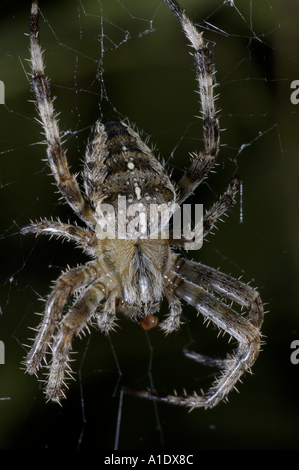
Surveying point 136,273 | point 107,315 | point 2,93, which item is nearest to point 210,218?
point 136,273

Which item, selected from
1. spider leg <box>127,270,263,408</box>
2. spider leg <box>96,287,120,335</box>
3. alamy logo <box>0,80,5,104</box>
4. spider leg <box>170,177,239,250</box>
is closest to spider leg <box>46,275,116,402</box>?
spider leg <box>96,287,120,335</box>

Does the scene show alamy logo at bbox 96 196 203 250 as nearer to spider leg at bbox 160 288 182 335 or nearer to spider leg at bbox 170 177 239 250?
spider leg at bbox 170 177 239 250

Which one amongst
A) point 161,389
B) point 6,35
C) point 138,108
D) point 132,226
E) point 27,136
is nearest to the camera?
point 132,226

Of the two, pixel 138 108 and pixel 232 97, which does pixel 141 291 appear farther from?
pixel 232 97

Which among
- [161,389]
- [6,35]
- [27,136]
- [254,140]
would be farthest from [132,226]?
[161,389]

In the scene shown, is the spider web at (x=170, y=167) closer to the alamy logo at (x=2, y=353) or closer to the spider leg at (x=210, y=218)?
Answer: the alamy logo at (x=2, y=353)

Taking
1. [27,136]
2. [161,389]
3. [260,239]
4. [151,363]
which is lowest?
[161,389]
